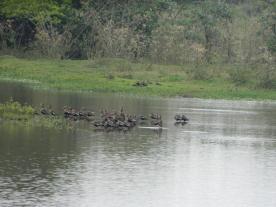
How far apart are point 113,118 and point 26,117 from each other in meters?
3.39

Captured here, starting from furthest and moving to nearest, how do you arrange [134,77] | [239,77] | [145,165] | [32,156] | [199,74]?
[199,74] < [134,77] < [239,77] < [32,156] < [145,165]

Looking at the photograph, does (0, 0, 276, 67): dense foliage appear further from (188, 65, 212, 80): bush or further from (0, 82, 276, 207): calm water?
(0, 82, 276, 207): calm water

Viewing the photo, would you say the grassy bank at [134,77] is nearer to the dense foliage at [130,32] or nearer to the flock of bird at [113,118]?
the dense foliage at [130,32]

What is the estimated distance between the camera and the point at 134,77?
169 feet

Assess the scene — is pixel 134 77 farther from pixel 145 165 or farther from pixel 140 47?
pixel 145 165

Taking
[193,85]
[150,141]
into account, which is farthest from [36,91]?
[150,141]

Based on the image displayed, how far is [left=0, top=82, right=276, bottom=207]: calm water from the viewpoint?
838 inches

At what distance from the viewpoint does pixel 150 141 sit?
1207 inches

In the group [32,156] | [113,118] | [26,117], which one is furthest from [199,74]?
[32,156]

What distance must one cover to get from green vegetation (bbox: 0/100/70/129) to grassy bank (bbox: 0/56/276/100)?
12302mm

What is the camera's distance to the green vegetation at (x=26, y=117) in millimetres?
33188

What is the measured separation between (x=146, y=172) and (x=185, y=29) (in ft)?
134

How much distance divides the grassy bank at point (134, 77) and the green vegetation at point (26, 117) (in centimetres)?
1230

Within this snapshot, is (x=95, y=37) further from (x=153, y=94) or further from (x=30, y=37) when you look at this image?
(x=153, y=94)
